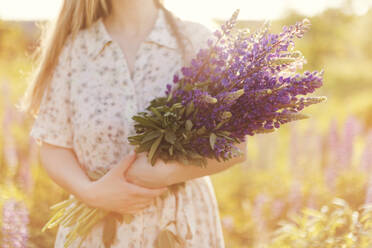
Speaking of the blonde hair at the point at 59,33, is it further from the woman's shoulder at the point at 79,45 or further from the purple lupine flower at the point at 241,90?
the purple lupine flower at the point at 241,90

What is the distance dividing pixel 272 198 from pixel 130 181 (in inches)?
148

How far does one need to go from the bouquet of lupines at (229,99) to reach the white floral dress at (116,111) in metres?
0.29

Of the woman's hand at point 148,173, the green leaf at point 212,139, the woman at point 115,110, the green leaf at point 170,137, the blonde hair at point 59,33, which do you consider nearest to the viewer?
the green leaf at point 212,139

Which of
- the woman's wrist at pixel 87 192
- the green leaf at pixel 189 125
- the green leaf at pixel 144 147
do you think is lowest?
the woman's wrist at pixel 87 192

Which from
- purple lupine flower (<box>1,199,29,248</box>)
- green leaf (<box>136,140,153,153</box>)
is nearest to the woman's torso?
green leaf (<box>136,140,153,153</box>)

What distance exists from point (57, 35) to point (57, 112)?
41 cm

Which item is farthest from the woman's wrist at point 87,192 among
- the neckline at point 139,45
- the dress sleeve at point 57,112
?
the neckline at point 139,45

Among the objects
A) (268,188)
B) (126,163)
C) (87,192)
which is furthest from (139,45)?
(268,188)

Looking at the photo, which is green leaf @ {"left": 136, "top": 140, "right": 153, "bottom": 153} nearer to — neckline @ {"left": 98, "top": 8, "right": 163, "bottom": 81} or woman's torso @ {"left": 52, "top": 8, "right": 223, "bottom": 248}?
woman's torso @ {"left": 52, "top": 8, "right": 223, "bottom": 248}

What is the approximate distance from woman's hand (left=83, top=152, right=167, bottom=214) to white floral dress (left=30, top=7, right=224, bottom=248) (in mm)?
126

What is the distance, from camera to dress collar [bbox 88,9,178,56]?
1.95 meters

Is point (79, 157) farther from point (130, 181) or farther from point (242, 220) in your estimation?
point (242, 220)

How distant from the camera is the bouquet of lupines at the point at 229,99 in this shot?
1.39 meters

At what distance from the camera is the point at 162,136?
58.5 inches
